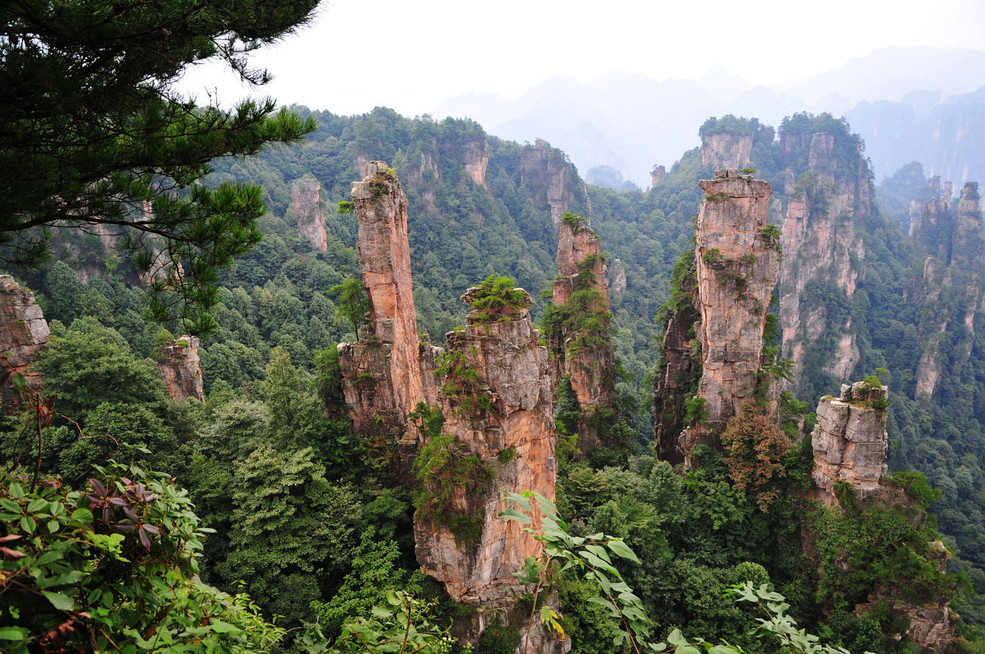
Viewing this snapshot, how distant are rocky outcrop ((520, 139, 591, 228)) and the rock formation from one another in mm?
52958

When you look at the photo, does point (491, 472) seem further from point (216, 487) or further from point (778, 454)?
point (778, 454)

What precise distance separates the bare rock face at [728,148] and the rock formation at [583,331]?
69247 millimetres

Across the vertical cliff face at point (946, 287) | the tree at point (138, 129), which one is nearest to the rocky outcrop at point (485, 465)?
the tree at point (138, 129)

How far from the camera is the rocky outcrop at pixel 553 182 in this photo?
78875mm

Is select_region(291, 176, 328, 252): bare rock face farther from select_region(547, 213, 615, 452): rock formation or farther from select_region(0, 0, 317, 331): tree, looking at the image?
select_region(0, 0, 317, 331): tree

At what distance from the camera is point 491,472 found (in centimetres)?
1241

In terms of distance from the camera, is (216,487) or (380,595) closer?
(380,595)

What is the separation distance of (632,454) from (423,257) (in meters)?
40.9

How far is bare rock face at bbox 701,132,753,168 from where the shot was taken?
83.6 m

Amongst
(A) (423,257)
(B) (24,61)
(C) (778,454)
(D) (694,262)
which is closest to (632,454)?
(C) (778,454)

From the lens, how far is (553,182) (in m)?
79.3

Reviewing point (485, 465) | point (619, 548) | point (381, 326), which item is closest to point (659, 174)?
point (381, 326)

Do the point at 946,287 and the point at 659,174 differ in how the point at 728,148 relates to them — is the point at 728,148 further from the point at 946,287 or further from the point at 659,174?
the point at 946,287

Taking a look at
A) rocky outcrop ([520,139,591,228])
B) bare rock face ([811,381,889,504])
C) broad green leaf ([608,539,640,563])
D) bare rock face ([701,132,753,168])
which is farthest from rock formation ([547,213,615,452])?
bare rock face ([701,132,753,168])
